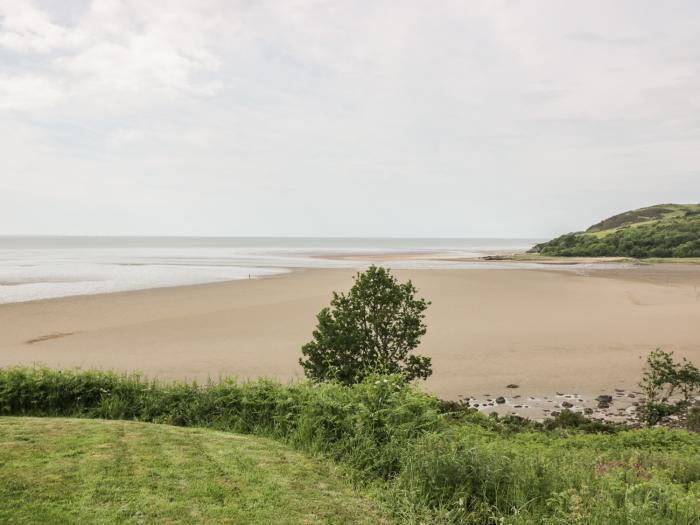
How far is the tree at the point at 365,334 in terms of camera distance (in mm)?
15539

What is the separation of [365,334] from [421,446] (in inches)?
331

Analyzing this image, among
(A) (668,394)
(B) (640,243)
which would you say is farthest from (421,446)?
(B) (640,243)

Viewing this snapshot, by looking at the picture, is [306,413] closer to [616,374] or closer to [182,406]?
[182,406]

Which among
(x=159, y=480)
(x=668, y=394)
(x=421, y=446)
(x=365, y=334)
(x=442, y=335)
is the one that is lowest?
(x=442, y=335)

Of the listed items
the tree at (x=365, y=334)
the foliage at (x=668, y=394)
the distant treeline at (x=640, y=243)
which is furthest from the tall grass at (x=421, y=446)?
the distant treeline at (x=640, y=243)

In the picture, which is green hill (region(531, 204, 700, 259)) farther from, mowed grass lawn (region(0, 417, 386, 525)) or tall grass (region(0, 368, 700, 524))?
mowed grass lawn (region(0, 417, 386, 525))

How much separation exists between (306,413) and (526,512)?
477 cm

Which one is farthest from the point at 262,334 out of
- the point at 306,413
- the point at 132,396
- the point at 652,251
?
the point at 652,251

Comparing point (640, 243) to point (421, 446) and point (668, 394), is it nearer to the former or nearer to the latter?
point (668, 394)

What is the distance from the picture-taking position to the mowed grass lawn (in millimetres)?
6312

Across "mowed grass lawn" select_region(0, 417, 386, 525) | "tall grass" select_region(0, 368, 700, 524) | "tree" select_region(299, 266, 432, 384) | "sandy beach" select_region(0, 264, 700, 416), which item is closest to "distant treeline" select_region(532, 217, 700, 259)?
"sandy beach" select_region(0, 264, 700, 416)

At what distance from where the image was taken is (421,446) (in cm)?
768

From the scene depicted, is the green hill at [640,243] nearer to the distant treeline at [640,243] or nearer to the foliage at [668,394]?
the distant treeline at [640,243]

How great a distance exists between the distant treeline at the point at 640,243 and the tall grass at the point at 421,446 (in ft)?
396
